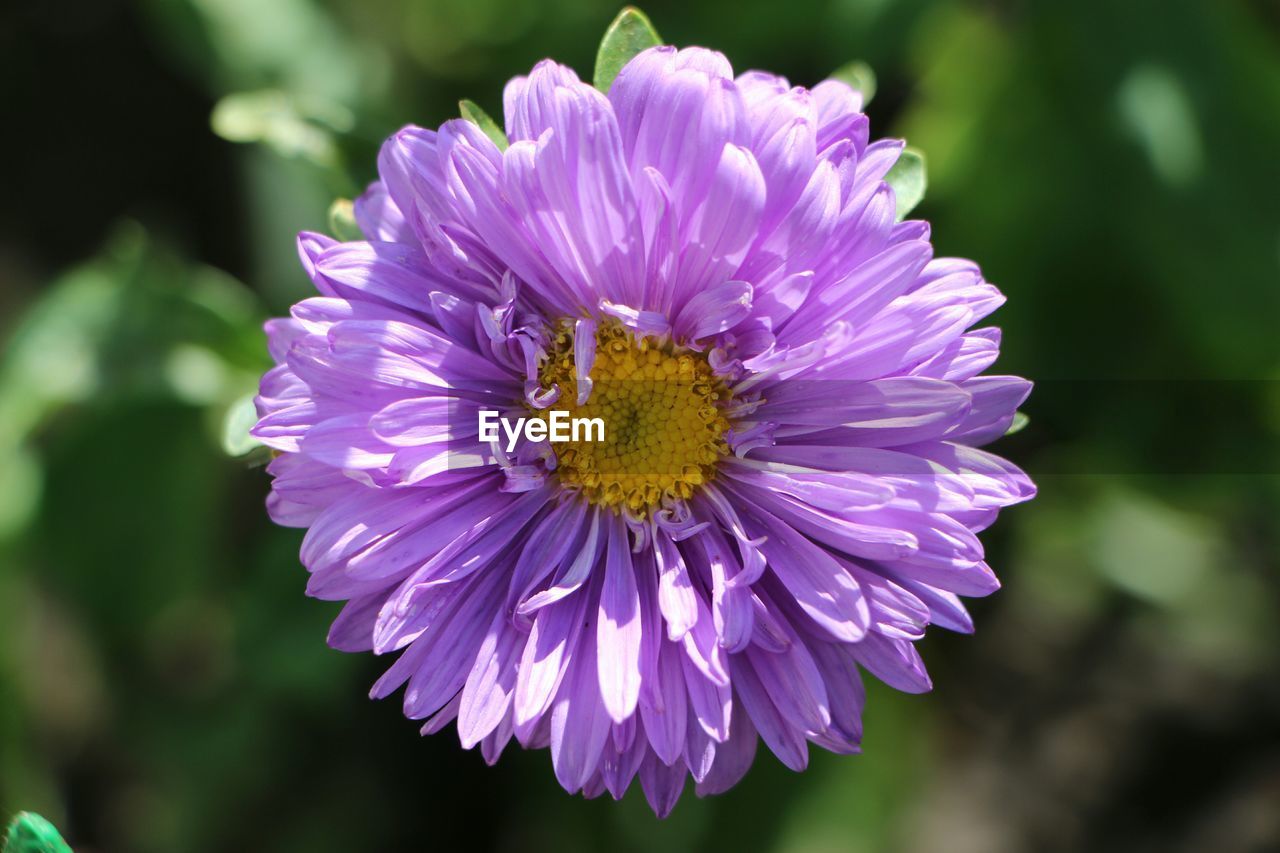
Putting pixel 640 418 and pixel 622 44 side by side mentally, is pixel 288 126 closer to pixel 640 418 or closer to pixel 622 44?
pixel 622 44

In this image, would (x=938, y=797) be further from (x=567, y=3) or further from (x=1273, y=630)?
(x=567, y=3)

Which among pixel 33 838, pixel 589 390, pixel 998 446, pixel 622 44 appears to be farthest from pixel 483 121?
pixel 998 446

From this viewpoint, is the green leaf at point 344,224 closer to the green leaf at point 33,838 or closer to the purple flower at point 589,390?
the purple flower at point 589,390

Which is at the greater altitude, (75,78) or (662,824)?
(75,78)

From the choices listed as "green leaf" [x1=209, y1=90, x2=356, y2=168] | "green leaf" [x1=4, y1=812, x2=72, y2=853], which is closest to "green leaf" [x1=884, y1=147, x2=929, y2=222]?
"green leaf" [x1=209, y1=90, x2=356, y2=168]

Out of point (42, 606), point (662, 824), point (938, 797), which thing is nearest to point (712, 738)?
point (662, 824)

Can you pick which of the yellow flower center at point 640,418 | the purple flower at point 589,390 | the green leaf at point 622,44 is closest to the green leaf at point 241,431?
the purple flower at point 589,390

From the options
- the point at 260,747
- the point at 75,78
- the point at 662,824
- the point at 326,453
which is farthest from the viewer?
the point at 75,78
